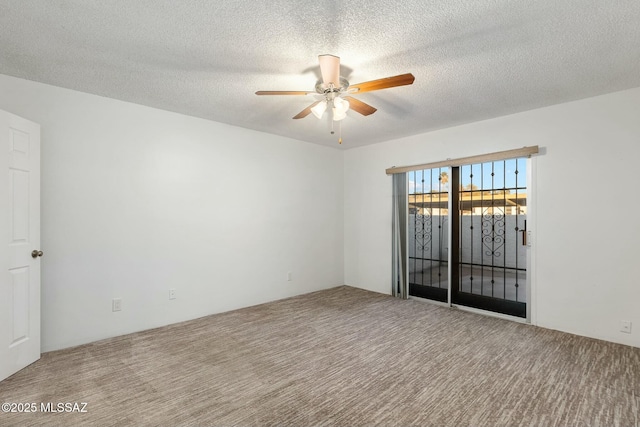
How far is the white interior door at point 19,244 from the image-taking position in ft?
7.86

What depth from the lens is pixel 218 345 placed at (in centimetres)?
305

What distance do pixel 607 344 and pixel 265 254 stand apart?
4.09 metres

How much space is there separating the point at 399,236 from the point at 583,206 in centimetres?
230

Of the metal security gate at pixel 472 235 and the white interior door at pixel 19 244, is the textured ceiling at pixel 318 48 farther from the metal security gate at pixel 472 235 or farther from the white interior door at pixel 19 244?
the metal security gate at pixel 472 235

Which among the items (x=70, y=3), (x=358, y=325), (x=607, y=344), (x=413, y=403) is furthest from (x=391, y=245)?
(x=70, y=3)

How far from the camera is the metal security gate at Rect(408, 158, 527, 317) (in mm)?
3832

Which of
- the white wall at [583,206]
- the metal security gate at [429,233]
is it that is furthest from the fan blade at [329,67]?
the metal security gate at [429,233]

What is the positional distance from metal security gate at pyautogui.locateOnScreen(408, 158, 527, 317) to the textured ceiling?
3.41 ft

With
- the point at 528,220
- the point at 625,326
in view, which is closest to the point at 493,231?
the point at 528,220

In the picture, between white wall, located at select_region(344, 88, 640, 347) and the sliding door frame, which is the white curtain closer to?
the sliding door frame

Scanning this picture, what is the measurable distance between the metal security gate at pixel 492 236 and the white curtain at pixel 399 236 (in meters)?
0.79

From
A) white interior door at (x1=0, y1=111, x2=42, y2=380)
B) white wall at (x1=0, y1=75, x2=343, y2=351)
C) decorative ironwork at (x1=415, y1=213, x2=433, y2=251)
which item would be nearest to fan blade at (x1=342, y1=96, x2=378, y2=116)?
white wall at (x1=0, y1=75, x2=343, y2=351)

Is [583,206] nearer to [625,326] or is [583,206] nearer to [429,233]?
[625,326]

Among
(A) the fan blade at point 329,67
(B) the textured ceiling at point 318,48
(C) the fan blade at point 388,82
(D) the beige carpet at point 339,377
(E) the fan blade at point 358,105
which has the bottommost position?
(D) the beige carpet at point 339,377
